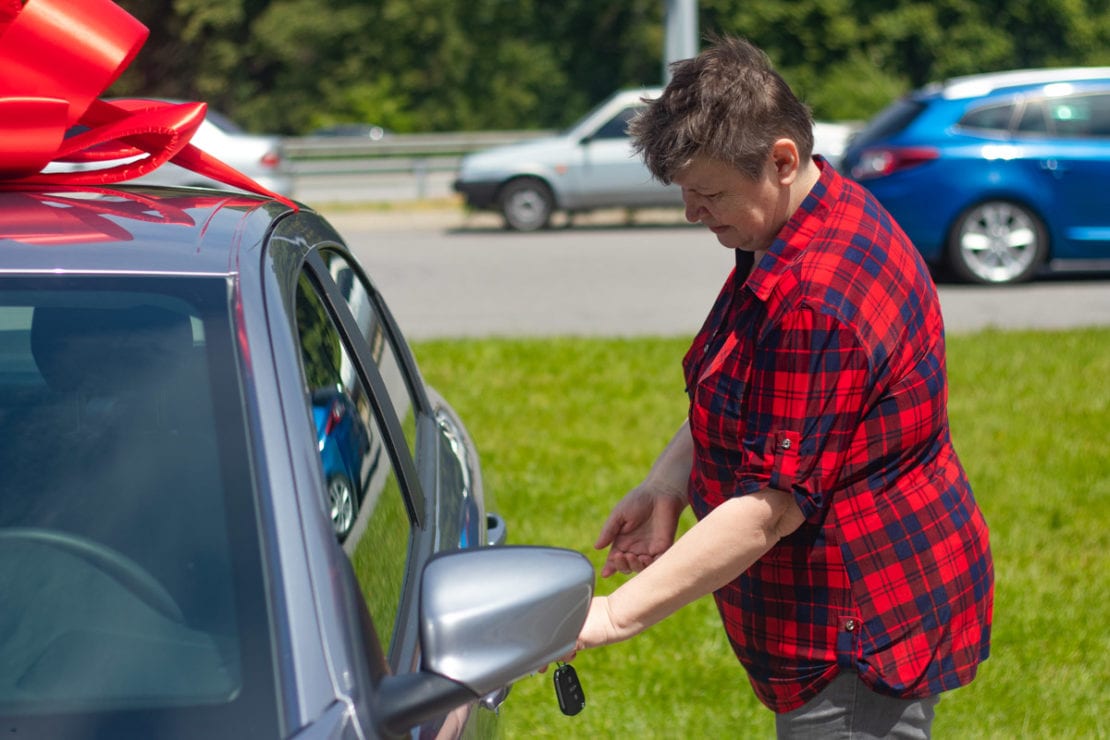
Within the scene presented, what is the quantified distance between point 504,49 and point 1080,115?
101 ft

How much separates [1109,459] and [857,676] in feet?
14.3

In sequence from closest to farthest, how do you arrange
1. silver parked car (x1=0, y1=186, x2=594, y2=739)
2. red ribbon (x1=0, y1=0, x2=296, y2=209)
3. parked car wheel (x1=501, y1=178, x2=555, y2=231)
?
silver parked car (x1=0, y1=186, x2=594, y2=739) < red ribbon (x1=0, y1=0, x2=296, y2=209) < parked car wheel (x1=501, y1=178, x2=555, y2=231)

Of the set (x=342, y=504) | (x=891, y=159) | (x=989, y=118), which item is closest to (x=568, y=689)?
(x=342, y=504)

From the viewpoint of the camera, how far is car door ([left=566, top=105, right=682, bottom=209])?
17.0m

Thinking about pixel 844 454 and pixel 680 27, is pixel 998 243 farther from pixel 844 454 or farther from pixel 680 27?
pixel 844 454

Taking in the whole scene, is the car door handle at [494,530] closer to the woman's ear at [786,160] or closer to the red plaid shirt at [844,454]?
the red plaid shirt at [844,454]

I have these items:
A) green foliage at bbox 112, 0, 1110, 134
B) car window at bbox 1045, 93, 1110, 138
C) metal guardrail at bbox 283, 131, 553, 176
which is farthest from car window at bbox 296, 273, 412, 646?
green foliage at bbox 112, 0, 1110, 134

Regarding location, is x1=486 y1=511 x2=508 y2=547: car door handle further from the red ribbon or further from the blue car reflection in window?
the red ribbon

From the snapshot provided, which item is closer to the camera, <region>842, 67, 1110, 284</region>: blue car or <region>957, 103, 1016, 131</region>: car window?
<region>842, 67, 1110, 284</region>: blue car

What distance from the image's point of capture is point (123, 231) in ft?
7.18

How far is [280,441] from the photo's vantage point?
185cm

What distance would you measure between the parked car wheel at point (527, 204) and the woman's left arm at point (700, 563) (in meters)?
15.2

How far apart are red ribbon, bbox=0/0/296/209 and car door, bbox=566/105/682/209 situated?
1423 cm

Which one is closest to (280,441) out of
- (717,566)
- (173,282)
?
(173,282)
